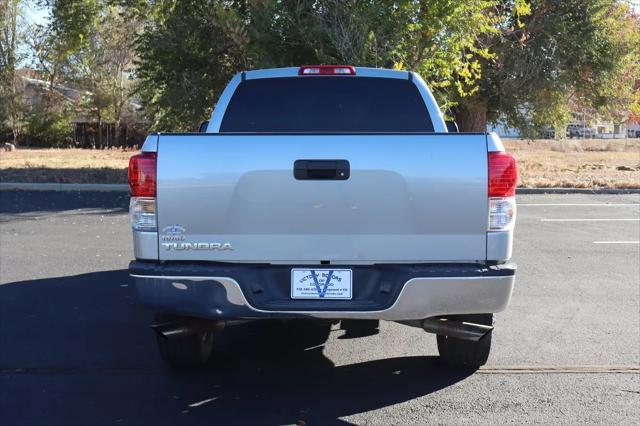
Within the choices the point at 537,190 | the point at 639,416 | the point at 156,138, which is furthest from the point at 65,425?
the point at 537,190

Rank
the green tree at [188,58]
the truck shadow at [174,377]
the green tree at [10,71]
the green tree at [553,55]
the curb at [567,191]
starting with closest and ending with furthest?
the truck shadow at [174,377] < the green tree at [188,58] < the green tree at [553,55] < the curb at [567,191] < the green tree at [10,71]

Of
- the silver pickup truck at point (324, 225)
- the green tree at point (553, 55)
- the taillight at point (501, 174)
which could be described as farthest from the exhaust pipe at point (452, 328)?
the green tree at point (553, 55)

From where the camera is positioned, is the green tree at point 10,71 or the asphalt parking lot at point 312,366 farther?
the green tree at point 10,71

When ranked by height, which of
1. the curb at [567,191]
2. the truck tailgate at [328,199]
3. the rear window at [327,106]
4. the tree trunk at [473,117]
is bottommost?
the curb at [567,191]

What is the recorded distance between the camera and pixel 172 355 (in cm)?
466

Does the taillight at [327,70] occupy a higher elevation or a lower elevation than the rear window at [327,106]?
higher

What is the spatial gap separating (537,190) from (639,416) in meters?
13.0

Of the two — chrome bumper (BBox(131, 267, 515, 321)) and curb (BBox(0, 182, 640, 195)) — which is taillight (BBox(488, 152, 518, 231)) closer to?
chrome bumper (BBox(131, 267, 515, 321))

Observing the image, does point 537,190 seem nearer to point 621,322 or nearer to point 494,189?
point 621,322

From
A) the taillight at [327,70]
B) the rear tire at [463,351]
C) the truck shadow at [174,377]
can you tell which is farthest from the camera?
the taillight at [327,70]

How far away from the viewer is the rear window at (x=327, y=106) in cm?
538

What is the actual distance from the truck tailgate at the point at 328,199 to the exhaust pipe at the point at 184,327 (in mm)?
645

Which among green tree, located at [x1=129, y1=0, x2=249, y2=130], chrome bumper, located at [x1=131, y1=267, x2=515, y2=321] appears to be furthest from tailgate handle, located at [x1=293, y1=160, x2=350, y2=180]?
green tree, located at [x1=129, y1=0, x2=249, y2=130]

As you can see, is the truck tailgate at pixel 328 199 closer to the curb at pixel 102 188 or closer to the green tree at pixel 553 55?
the green tree at pixel 553 55
